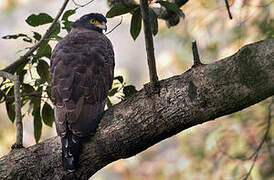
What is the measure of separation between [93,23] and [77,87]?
1395 mm

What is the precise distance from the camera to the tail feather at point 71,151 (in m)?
3.12

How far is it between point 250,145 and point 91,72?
302 cm

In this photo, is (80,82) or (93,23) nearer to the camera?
(80,82)

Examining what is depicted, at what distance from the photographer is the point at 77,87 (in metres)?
3.51

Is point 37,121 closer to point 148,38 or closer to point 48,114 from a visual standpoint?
point 48,114

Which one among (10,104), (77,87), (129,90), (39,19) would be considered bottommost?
(10,104)

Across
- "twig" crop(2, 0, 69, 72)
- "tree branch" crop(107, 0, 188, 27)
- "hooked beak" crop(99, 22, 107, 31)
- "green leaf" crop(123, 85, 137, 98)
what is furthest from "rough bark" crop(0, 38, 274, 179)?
"hooked beak" crop(99, 22, 107, 31)

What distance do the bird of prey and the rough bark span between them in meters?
0.08

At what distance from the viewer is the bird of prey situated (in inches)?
128

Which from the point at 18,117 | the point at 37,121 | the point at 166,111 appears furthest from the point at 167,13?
the point at 18,117

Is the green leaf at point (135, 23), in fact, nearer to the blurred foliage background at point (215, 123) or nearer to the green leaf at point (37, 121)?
the green leaf at point (37, 121)

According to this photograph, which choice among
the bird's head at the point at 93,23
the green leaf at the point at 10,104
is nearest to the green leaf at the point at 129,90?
the green leaf at the point at 10,104

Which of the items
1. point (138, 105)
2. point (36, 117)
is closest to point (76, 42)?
point (36, 117)

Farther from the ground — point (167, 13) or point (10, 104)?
point (167, 13)
